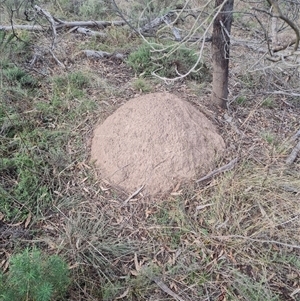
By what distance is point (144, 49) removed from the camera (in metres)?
3.54

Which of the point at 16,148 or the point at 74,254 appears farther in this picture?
the point at 16,148

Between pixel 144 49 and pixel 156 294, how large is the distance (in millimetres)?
2501

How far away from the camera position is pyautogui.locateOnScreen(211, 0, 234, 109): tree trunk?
100 inches

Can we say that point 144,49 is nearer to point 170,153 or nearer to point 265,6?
point 170,153

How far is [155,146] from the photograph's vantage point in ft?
8.09

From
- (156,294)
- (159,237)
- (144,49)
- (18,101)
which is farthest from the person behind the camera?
(144,49)

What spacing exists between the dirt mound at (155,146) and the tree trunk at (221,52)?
42 centimetres

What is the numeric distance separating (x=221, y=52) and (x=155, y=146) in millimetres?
1007

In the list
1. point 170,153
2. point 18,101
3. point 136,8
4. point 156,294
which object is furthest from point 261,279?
point 136,8

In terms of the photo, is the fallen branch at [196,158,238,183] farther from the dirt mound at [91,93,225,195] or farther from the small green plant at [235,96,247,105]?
the small green plant at [235,96,247,105]

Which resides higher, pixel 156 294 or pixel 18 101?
pixel 18 101

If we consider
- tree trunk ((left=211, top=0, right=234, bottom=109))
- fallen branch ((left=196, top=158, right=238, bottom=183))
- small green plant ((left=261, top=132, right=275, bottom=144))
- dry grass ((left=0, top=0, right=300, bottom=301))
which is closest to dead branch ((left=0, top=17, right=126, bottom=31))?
dry grass ((left=0, top=0, right=300, bottom=301))

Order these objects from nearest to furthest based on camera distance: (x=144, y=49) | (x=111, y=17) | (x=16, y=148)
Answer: (x=16, y=148)
(x=144, y=49)
(x=111, y=17)

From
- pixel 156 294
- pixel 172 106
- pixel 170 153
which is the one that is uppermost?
pixel 172 106
